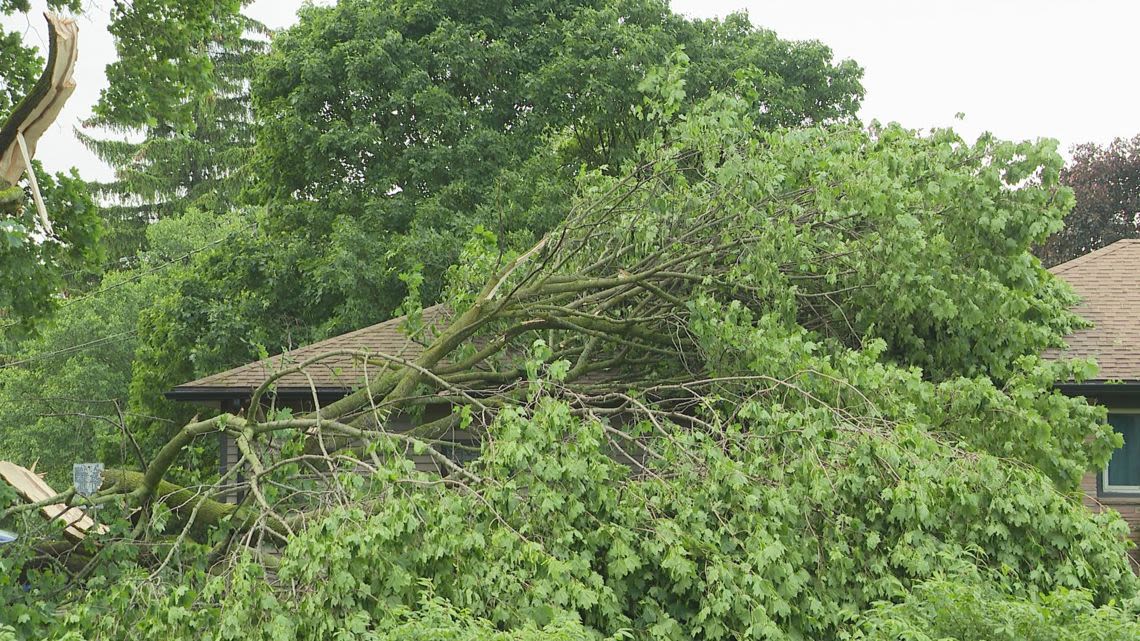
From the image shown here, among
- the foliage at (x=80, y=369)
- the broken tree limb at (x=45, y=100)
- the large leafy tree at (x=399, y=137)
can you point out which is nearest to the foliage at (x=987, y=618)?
the broken tree limb at (x=45, y=100)

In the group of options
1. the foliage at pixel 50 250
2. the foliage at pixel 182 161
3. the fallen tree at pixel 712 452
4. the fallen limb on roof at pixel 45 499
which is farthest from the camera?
the foliage at pixel 182 161

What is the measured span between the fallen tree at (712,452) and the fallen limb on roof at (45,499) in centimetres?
28

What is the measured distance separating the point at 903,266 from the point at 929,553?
286 cm

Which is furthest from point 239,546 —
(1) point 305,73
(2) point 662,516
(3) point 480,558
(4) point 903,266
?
(1) point 305,73

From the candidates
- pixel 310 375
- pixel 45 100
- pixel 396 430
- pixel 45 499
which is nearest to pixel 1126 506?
pixel 396 430

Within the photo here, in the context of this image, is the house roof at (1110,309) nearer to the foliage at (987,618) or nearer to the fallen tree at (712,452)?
the fallen tree at (712,452)

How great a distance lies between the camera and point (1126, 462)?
12.5 meters

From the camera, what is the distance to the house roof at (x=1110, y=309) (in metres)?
12.0

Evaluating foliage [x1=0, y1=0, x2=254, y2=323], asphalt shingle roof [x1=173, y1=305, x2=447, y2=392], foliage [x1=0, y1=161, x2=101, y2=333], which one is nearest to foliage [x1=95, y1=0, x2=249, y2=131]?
foliage [x1=0, y1=0, x2=254, y2=323]

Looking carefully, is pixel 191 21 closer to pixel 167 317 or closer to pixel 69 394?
pixel 167 317

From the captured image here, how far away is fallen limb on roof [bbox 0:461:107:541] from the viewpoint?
27.6 ft

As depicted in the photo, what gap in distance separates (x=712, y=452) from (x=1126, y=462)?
7.52 m

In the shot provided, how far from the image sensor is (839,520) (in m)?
6.83

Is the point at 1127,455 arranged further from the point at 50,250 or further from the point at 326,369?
the point at 50,250
